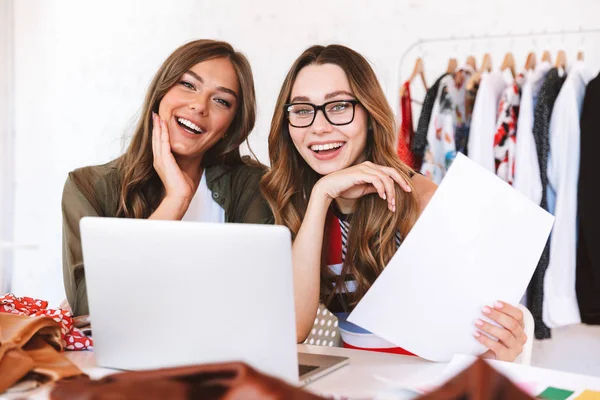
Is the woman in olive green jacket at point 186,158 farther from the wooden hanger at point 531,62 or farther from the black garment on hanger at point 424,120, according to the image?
the wooden hanger at point 531,62

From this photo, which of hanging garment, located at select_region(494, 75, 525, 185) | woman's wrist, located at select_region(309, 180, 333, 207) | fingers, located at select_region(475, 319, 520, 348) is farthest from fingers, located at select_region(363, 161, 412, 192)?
hanging garment, located at select_region(494, 75, 525, 185)

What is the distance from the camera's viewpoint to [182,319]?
94 centimetres

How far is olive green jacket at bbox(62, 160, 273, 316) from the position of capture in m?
1.78

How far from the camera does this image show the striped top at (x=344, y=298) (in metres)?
1.51

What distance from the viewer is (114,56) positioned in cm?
315

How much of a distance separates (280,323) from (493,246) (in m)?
0.47

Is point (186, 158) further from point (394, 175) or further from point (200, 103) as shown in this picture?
point (394, 175)

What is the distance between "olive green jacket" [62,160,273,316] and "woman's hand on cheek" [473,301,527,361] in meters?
0.78

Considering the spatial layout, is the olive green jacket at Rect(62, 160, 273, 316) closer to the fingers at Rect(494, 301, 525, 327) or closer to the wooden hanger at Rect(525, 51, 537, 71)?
the fingers at Rect(494, 301, 525, 327)

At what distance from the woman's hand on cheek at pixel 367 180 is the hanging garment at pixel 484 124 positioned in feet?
2.88

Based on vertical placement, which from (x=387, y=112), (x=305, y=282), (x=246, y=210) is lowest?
(x=305, y=282)

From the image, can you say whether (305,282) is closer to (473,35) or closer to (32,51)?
(473,35)

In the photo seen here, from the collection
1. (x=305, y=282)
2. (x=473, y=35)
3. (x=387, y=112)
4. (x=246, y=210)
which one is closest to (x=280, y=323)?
(x=305, y=282)

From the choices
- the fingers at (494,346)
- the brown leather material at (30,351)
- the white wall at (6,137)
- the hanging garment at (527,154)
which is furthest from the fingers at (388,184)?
the white wall at (6,137)
